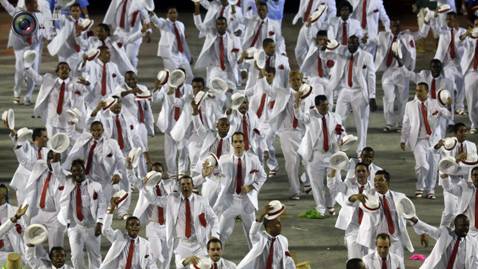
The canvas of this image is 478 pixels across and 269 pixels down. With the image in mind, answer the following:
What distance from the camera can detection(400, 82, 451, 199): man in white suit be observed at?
24.8 m

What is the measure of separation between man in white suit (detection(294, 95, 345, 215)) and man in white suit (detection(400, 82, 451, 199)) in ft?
4.44

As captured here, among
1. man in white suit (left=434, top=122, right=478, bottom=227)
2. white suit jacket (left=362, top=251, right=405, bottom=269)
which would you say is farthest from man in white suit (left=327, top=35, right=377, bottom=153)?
white suit jacket (left=362, top=251, right=405, bottom=269)

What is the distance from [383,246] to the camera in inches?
779

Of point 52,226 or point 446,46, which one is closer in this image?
point 52,226

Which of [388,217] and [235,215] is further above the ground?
[388,217]

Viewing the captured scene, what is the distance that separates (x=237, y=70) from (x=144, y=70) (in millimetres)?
2992

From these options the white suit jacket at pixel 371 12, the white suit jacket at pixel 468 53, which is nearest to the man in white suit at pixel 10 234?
the white suit jacket at pixel 468 53

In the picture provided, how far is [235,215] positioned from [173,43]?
23.2 feet

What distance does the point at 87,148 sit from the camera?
23297 millimetres

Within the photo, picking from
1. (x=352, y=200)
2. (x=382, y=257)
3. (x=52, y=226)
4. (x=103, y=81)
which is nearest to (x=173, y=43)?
(x=103, y=81)

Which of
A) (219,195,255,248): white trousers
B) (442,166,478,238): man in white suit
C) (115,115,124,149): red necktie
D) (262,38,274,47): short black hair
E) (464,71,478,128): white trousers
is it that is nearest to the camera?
(442,166,478,238): man in white suit

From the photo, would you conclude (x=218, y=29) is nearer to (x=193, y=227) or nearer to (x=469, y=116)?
(x=469, y=116)

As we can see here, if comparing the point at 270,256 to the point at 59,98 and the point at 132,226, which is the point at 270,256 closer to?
the point at 132,226

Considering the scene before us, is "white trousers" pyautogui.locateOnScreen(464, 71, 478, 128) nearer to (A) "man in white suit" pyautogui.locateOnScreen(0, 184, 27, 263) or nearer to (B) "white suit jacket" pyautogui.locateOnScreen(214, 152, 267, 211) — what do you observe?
(B) "white suit jacket" pyautogui.locateOnScreen(214, 152, 267, 211)
